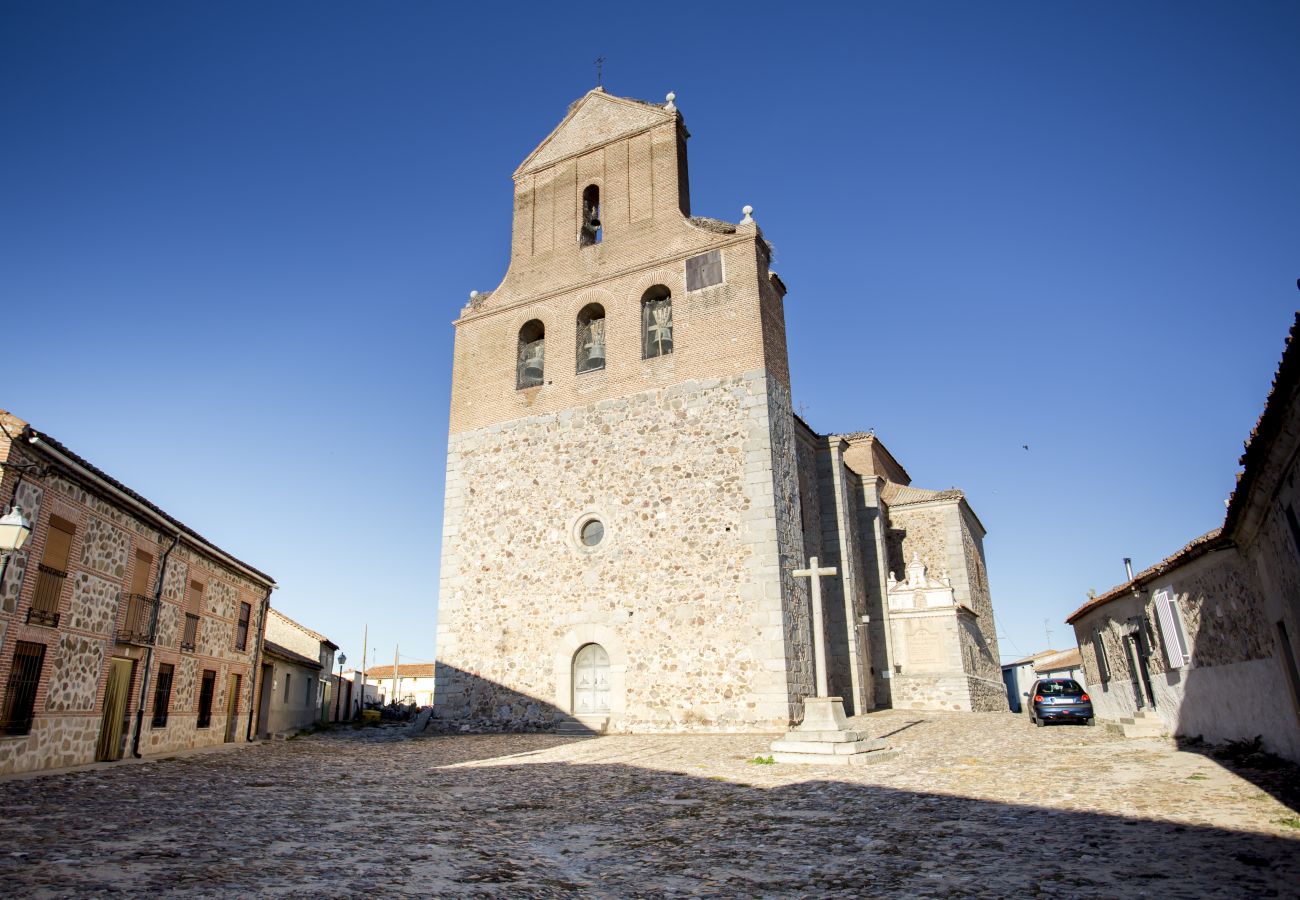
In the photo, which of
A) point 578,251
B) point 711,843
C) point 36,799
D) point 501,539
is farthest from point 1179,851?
point 578,251

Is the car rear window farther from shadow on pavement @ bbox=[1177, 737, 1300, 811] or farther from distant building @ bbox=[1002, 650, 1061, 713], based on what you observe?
distant building @ bbox=[1002, 650, 1061, 713]

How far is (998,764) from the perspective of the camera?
9422 mm

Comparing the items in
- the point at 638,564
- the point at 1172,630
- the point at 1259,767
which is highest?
the point at 638,564

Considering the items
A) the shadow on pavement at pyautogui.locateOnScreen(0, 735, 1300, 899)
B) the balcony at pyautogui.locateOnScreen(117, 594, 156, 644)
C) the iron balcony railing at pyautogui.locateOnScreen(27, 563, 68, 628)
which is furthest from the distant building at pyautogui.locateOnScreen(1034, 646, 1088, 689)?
the iron balcony railing at pyautogui.locateOnScreen(27, 563, 68, 628)

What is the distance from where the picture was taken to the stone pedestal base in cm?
990

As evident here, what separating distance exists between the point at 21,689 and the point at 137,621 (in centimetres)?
321

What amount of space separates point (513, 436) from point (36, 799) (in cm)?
1189

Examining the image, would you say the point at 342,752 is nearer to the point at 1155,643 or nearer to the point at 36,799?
the point at 36,799

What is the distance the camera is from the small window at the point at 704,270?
17.3 m

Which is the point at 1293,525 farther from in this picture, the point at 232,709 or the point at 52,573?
the point at 232,709

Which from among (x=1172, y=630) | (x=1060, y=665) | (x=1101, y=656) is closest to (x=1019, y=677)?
(x=1060, y=665)

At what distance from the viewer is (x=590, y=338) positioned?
18.9 m

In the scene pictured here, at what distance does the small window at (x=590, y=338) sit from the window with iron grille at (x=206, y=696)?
1044cm

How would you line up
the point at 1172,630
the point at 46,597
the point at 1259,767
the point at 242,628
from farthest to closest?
the point at 242,628 → the point at 1172,630 → the point at 46,597 → the point at 1259,767
